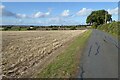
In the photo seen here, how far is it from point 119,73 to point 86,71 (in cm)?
128

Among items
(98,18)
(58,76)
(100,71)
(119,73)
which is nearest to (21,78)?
(58,76)

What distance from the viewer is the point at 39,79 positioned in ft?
29.9

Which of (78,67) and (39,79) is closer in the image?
(39,79)

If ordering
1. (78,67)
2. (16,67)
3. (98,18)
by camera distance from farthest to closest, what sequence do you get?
(98,18), (16,67), (78,67)

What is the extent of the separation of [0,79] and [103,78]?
3762mm

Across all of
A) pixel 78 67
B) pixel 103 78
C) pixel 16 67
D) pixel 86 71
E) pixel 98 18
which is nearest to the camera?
pixel 103 78

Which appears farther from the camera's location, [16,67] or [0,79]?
[16,67]

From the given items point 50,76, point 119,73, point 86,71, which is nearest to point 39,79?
point 50,76

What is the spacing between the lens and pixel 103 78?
340 inches

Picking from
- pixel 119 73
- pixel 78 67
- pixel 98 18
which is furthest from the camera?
pixel 98 18

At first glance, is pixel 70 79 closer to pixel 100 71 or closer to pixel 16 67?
pixel 100 71

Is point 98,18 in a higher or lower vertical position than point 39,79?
higher

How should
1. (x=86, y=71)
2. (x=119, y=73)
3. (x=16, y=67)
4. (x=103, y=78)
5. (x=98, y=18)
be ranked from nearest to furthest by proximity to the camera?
(x=103, y=78), (x=119, y=73), (x=86, y=71), (x=16, y=67), (x=98, y=18)

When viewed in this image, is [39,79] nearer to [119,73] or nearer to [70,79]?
[70,79]
